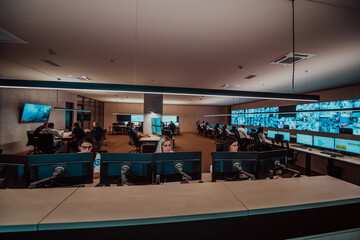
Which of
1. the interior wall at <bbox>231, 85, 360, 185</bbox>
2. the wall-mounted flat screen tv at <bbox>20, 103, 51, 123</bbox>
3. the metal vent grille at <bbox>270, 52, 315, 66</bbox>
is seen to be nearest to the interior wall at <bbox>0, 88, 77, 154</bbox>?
the wall-mounted flat screen tv at <bbox>20, 103, 51, 123</bbox>

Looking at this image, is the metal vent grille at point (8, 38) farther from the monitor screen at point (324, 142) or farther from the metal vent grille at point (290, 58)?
the monitor screen at point (324, 142)

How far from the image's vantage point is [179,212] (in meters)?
0.83

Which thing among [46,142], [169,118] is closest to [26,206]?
[46,142]

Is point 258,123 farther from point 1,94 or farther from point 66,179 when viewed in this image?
point 1,94

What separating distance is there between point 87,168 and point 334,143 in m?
5.55

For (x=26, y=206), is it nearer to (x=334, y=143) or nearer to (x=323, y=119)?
(x=334, y=143)

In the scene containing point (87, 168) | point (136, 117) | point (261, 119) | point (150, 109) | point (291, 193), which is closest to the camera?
point (291, 193)

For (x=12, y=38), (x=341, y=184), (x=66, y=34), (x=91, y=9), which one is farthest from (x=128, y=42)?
(x=341, y=184)

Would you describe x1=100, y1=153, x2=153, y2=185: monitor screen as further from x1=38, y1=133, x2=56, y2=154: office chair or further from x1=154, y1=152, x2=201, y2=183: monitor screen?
x1=38, y1=133, x2=56, y2=154: office chair

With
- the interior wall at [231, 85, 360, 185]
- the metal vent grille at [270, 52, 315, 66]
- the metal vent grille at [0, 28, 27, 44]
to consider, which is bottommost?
the interior wall at [231, 85, 360, 185]

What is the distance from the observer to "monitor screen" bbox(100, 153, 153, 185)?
1.46m

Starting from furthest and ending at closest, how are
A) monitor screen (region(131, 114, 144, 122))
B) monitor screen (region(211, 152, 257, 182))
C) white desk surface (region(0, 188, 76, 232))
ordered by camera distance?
1. monitor screen (region(131, 114, 144, 122))
2. monitor screen (region(211, 152, 257, 182))
3. white desk surface (region(0, 188, 76, 232))

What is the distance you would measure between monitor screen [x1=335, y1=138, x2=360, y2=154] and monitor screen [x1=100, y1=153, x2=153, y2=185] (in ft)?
15.4

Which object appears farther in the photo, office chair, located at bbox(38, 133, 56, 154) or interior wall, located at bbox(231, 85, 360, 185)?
office chair, located at bbox(38, 133, 56, 154)
